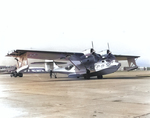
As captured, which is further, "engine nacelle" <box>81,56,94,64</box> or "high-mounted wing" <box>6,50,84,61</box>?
"engine nacelle" <box>81,56,94,64</box>

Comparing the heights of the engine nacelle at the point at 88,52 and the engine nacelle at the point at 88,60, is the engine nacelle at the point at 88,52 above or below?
above

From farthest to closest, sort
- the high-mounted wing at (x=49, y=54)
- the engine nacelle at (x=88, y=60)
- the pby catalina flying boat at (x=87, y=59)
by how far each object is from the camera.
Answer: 1. the engine nacelle at (x=88, y=60)
2. the pby catalina flying boat at (x=87, y=59)
3. the high-mounted wing at (x=49, y=54)

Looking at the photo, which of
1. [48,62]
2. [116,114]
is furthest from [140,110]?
[48,62]

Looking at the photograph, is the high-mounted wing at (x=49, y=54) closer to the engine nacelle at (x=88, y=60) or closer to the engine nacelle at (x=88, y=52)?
the engine nacelle at (x=88, y=52)

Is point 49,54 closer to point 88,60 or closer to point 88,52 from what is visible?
point 88,52

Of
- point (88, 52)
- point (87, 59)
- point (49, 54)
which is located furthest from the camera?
point (87, 59)

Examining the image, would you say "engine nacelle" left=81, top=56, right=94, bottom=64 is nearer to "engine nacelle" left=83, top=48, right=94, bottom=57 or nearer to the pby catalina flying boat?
the pby catalina flying boat

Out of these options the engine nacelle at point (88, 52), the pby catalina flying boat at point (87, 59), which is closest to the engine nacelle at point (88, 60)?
the pby catalina flying boat at point (87, 59)

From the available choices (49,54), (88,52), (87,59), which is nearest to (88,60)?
(87,59)

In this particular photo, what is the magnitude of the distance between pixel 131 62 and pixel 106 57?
28.1 feet

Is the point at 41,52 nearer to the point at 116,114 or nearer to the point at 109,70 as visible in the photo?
the point at 109,70

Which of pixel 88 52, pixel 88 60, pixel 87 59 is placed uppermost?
pixel 88 52

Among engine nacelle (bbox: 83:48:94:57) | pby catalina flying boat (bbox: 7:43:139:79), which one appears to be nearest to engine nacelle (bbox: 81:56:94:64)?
pby catalina flying boat (bbox: 7:43:139:79)

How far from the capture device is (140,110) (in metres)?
5.74
